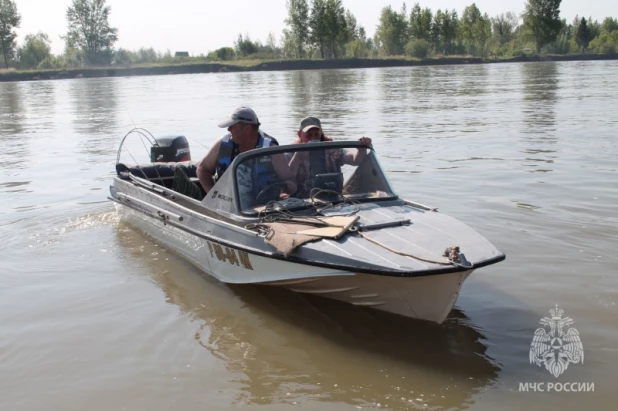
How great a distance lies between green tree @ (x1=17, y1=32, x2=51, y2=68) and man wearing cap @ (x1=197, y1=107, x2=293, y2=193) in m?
106

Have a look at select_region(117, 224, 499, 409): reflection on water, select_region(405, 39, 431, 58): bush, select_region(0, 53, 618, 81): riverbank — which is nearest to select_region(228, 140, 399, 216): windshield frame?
select_region(117, 224, 499, 409): reflection on water

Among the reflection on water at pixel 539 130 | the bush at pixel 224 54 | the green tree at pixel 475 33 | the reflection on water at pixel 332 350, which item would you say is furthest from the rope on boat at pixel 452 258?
the green tree at pixel 475 33

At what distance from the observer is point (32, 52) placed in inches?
4124

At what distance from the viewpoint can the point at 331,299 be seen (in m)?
6.13

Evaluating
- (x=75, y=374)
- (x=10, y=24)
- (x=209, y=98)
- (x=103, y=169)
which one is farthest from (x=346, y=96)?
(x=10, y=24)

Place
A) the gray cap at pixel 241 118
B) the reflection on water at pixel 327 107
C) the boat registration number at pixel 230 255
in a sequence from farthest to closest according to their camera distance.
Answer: the reflection on water at pixel 327 107
the gray cap at pixel 241 118
the boat registration number at pixel 230 255

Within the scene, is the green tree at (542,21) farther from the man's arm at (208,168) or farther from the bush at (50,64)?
the man's arm at (208,168)

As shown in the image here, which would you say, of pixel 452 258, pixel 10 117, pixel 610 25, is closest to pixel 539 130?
pixel 452 258

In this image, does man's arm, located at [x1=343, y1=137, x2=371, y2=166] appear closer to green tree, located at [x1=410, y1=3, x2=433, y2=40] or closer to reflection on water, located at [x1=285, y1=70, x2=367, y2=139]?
reflection on water, located at [x1=285, y1=70, x2=367, y2=139]

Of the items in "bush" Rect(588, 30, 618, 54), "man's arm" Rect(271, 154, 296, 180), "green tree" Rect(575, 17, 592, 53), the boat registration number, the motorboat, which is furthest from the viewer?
"green tree" Rect(575, 17, 592, 53)

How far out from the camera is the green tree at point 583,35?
9888cm

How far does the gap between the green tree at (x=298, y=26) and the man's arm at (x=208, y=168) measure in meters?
96.6

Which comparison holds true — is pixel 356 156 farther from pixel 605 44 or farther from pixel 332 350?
pixel 605 44

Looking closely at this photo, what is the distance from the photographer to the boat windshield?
6395mm
